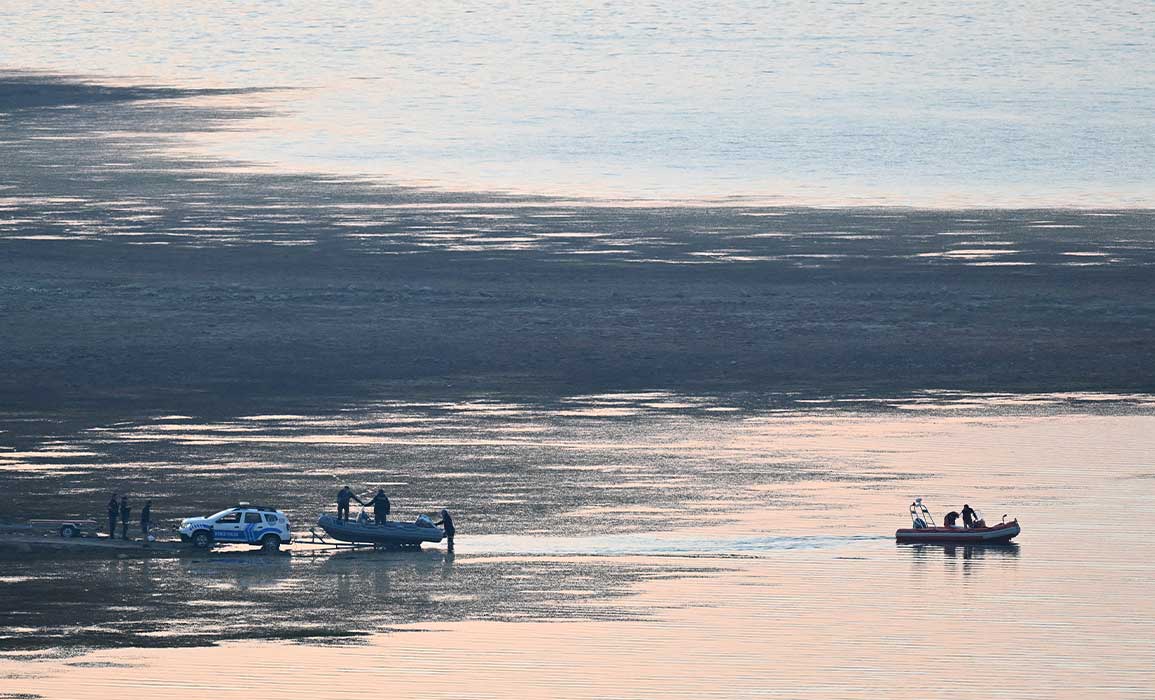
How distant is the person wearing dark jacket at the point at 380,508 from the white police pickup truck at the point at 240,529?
187 centimetres

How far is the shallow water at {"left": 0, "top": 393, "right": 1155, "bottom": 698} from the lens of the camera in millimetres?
41281

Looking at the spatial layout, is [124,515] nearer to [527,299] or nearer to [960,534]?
[960,534]

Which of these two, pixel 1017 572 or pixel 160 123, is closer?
pixel 1017 572

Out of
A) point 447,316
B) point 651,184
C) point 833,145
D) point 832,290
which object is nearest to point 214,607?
point 447,316

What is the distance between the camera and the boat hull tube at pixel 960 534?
5119cm

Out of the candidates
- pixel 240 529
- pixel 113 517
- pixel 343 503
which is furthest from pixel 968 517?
pixel 113 517

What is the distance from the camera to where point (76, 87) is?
457 ft

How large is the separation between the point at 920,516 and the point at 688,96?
313 feet

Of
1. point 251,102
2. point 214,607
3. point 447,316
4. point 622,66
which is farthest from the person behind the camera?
point 622,66

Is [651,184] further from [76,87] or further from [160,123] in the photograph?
[76,87]

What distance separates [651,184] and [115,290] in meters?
34.2

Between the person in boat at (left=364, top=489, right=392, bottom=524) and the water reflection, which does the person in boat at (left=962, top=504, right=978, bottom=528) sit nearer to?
the water reflection

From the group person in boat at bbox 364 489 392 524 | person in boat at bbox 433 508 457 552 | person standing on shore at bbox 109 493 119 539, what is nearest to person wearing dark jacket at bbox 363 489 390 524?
person in boat at bbox 364 489 392 524

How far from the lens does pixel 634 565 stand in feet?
161
